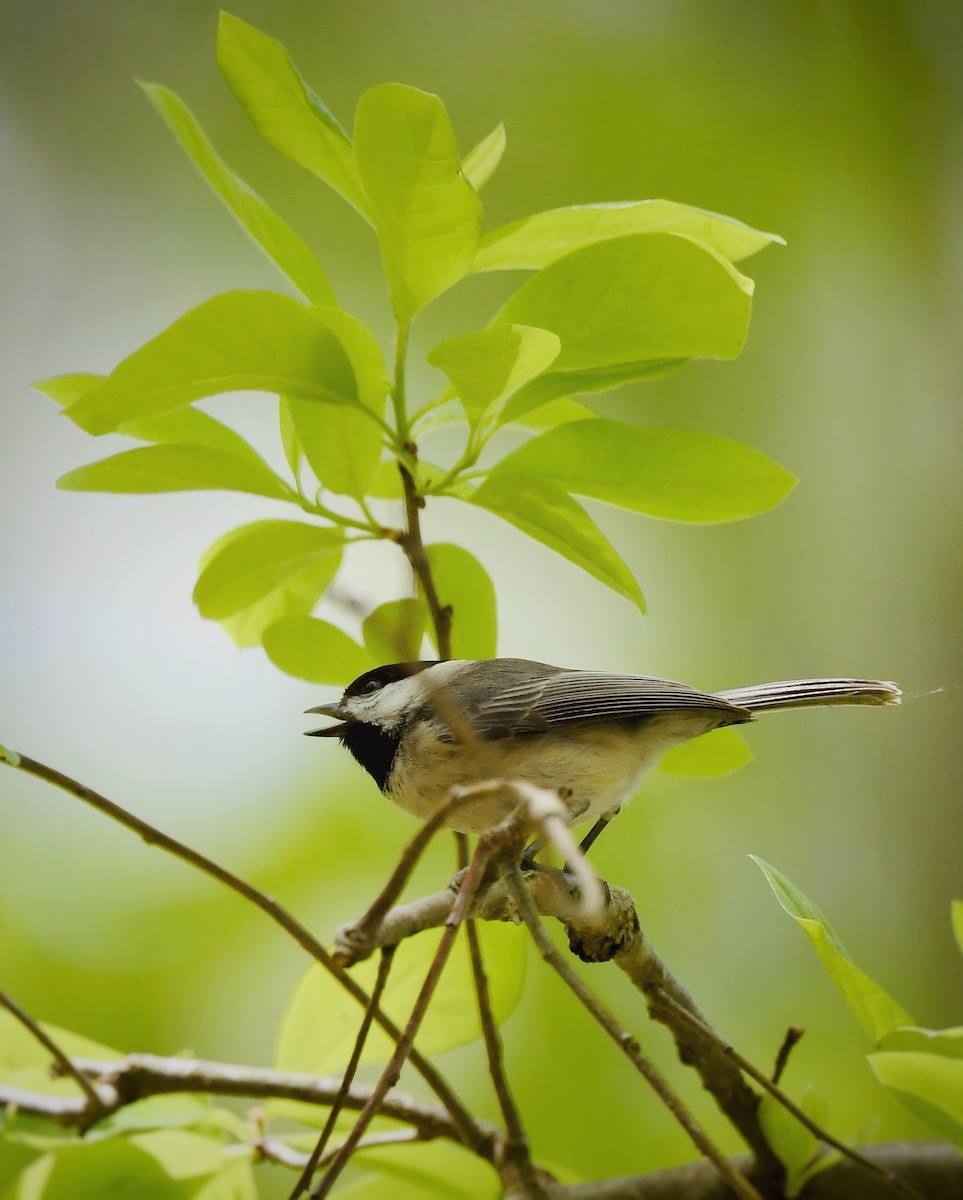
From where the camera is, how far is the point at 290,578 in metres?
0.69

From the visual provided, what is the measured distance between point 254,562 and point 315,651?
0.08m

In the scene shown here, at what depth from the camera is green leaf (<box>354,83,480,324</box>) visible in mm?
514

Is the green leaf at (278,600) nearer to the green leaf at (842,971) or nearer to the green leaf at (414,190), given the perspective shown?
the green leaf at (414,190)

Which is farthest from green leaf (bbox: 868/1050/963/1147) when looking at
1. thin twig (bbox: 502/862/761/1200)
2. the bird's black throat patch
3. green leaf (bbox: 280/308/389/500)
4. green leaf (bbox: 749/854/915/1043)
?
green leaf (bbox: 280/308/389/500)

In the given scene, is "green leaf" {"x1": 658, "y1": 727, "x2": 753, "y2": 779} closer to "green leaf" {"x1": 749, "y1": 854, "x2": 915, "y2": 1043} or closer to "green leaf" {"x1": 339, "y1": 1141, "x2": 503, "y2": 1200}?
"green leaf" {"x1": 749, "y1": 854, "x2": 915, "y2": 1043}

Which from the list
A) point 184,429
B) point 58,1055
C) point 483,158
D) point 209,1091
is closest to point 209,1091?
point 209,1091

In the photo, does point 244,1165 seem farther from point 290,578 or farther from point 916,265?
point 916,265

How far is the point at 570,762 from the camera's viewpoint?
663 millimetres

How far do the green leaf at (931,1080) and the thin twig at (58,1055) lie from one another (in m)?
0.49

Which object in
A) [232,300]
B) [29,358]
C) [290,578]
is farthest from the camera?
[29,358]

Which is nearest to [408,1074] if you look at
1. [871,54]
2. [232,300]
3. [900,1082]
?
[900,1082]

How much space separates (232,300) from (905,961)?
32.4 inches

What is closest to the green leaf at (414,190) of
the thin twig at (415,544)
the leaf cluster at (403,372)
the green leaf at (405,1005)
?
the leaf cluster at (403,372)

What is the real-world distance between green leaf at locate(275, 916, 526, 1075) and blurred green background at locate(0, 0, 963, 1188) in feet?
0.40
